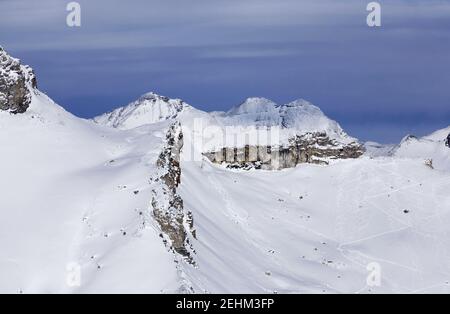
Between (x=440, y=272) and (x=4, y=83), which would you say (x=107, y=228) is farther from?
(x=440, y=272)

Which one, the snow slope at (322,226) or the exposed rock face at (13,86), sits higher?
the exposed rock face at (13,86)

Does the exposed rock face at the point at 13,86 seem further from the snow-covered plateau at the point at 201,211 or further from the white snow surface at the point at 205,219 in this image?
the white snow surface at the point at 205,219

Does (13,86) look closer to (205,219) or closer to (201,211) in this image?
(205,219)

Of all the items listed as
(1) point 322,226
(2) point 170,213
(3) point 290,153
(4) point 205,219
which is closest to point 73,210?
(2) point 170,213

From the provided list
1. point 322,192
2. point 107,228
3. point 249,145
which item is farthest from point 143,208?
point 249,145

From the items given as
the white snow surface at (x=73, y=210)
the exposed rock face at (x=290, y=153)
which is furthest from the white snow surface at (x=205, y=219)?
the exposed rock face at (x=290, y=153)
